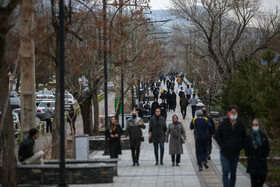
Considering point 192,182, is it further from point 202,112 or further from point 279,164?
point 279,164

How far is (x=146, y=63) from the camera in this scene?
105 feet

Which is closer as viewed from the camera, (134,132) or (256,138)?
(256,138)

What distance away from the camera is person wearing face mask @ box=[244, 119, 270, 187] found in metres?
10.1

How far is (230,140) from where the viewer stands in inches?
417

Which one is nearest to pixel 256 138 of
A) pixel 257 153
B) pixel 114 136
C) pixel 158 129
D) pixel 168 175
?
pixel 257 153

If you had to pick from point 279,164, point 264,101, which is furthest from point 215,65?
point 264,101

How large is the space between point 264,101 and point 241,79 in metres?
6.80

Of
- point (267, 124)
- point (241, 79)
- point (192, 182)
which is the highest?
point (241, 79)

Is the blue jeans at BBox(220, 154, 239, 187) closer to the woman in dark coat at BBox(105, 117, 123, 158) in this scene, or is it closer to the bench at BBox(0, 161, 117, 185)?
the bench at BBox(0, 161, 117, 185)

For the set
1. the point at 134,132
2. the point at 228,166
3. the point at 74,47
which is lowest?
the point at 228,166

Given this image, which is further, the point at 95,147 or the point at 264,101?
the point at 95,147

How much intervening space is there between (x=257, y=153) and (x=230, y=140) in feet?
2.08

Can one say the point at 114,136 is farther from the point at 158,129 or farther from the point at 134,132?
the point at 158,129

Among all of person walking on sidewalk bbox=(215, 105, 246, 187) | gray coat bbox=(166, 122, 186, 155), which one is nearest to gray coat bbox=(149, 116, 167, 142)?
gray coat bbox=(166, 122, 186, 155)
